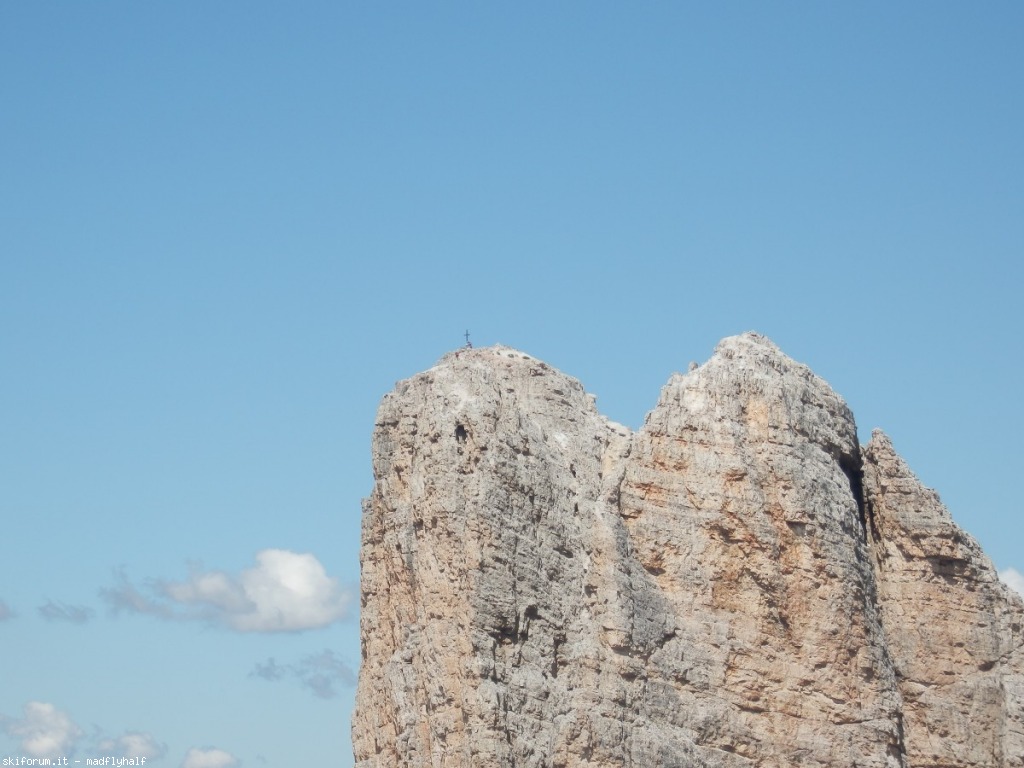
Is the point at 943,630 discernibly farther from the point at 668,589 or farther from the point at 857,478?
the point at 668,589

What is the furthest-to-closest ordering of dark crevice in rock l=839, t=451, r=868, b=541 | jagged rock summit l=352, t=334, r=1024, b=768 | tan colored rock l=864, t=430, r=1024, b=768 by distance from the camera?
dark crevice in rock l=839, t=451, r=868, b=541
tan colored rock l=864, t=430, r=1024, b=768
jagged rock summit l=352, t=334, r=1024, b=768

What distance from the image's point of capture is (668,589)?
52375 mm

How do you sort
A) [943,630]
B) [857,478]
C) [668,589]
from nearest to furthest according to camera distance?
[668,589] → [943,630] → [857,478]

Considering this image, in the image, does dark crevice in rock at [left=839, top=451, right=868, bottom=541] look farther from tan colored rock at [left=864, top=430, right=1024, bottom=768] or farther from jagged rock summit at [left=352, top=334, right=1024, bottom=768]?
tan colored rock at [left=864, top=430, right=1024, bottom=768]

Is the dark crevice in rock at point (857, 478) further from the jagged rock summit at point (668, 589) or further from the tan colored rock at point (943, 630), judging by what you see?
the tan colored rock at point (943, 630)

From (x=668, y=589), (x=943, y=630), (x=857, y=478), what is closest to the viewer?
(x=668, y=589)

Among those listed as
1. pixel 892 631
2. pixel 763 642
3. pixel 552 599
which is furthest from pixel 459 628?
pixel 892 631

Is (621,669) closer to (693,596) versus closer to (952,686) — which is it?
(693,596)

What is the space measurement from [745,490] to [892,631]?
508 cm

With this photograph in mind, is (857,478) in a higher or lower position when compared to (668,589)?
higher

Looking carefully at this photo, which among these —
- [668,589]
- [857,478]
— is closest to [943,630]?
[857,478]

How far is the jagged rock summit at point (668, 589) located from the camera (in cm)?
5047

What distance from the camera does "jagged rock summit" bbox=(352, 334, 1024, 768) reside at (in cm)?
5047

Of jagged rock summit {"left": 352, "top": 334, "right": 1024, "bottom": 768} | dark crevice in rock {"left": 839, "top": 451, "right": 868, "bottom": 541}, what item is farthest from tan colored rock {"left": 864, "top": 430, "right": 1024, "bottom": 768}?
dark crevice in rock {"left": 839, "top": 451, "right": 868, "bottom": 541}
